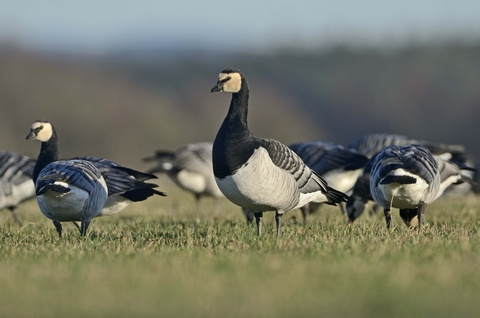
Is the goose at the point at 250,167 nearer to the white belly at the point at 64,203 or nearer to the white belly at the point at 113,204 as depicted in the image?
the white belly at the point at 64,203

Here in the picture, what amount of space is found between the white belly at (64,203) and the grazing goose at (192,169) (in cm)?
583

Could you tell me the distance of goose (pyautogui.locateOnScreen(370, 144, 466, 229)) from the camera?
27.7 ft

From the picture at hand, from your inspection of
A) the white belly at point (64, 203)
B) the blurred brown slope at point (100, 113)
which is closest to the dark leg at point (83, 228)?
the white belly at point (64, 203)

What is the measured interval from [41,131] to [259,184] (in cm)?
366

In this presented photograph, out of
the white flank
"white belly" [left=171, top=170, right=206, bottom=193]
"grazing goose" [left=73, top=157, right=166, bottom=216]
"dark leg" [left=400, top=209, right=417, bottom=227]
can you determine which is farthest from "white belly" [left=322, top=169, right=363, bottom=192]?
"grazing goose" [left=73, top=157, right=166, bottom=216]

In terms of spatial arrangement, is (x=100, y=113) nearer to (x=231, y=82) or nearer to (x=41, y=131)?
(x=41, y=131)

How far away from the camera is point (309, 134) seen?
49.1 metres

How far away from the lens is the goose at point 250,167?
7.75 m

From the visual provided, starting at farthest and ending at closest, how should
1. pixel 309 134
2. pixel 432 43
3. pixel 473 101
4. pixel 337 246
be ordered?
pixel 432 43
pixel 473 101
pixel 309 134
pixel 337 246

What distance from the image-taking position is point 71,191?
817cm

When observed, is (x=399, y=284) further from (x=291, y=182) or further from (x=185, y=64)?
(x=185, y=64)

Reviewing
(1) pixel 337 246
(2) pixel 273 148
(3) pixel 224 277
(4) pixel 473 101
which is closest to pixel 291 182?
(2) pixel 273 148

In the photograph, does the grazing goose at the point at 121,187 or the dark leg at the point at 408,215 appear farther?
the dark leg at the point at 408,215

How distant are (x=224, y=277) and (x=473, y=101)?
57593 mm
